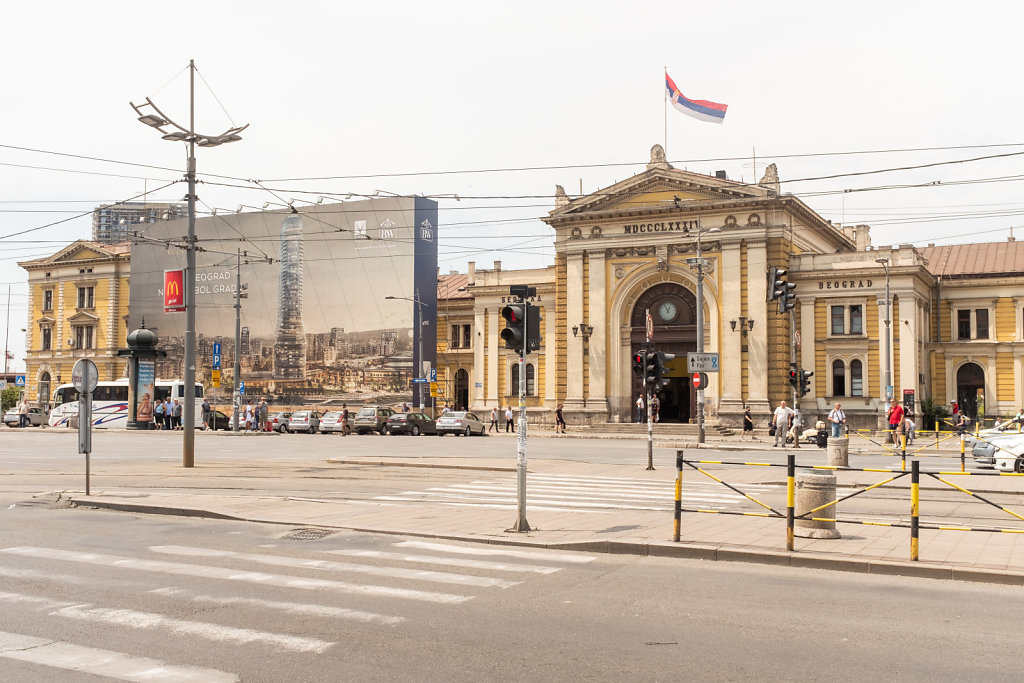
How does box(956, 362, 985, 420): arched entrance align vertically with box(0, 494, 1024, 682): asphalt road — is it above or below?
above

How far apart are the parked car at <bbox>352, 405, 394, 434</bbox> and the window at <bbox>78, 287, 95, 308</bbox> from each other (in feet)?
135

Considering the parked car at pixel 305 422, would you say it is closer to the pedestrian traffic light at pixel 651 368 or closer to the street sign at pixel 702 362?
the street sign at pixel 702 362

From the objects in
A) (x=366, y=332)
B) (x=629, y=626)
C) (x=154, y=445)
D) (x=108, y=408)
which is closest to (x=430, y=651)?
(x=629, y=626)

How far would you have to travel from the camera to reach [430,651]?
21.6ft

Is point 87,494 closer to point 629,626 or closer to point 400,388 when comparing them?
point 629,626

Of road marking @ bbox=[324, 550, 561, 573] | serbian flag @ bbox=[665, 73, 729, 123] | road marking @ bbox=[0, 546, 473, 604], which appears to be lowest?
road marking @ bbox=[324, 550, 561, 573]

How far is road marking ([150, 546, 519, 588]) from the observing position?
911cm

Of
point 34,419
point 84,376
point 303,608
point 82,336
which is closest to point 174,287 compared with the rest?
point 34,419

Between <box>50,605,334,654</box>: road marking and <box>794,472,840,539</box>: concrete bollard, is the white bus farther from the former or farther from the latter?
<box>50,605,334,654</box>: road marking

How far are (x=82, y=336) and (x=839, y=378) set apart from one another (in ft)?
203

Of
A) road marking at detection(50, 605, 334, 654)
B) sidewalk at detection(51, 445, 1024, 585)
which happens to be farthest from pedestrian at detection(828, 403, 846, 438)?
road marking at detection(50, 605, 334, 654)

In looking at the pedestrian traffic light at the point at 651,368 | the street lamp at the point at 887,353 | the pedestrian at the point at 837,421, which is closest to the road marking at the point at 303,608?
the pedestrian traffic light at the point at 651,368

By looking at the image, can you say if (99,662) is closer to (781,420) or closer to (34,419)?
(781,420)

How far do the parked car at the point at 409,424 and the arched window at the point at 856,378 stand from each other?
75.1 feet
